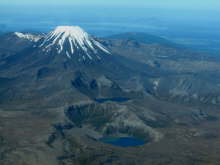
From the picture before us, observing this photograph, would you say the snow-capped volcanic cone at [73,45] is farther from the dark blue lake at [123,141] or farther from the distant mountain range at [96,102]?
the dark blue lake at [123,141]

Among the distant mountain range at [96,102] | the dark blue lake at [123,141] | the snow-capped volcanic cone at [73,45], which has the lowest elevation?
the dark blue lake at [123,141]

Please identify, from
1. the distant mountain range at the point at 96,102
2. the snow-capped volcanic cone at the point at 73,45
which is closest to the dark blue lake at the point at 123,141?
the distant mountain range at the point at 96,102

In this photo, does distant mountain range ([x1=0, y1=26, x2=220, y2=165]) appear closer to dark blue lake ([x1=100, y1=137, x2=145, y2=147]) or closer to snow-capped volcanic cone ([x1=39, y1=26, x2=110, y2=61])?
snow-capped volcanic cone ([x1=39, y1=26, x2=110, y2=61])

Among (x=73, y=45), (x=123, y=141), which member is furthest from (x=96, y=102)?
(x=73, y=45)

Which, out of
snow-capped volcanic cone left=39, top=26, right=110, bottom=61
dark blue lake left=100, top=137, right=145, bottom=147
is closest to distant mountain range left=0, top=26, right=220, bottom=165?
snow-capped volcanic cone left=39, top=26, right=110, bottom=61

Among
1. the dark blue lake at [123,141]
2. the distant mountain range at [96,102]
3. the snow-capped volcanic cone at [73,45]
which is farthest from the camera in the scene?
the snow-capped volcanic cone at [73,45]

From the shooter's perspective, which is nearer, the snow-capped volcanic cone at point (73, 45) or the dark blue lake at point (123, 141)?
the dark blue lake at point (123, 141)

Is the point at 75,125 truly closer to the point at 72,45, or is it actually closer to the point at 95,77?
the point at 95,77

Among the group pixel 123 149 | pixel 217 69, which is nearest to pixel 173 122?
pixel 123 149
